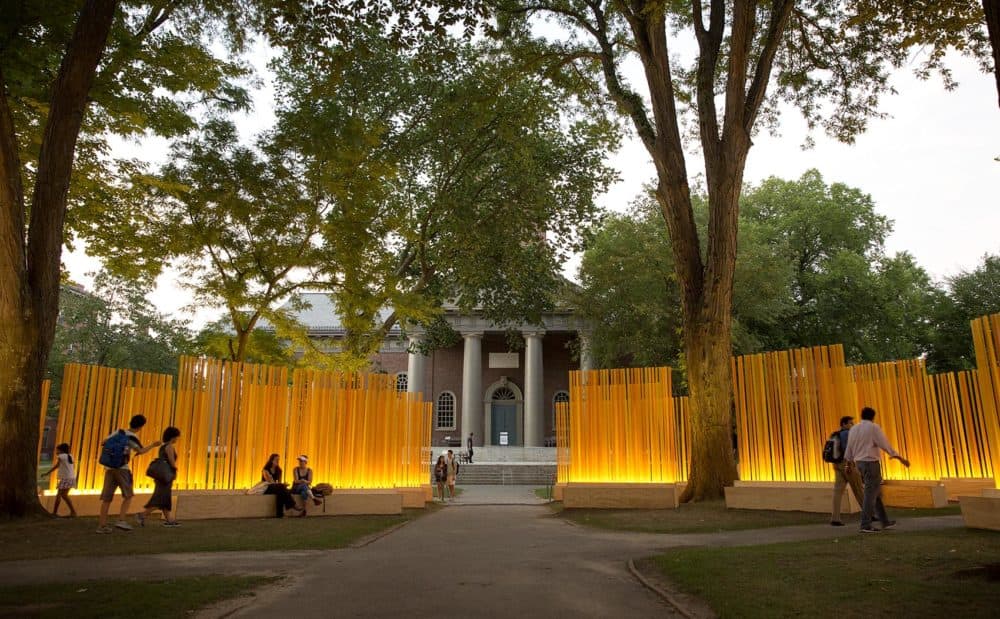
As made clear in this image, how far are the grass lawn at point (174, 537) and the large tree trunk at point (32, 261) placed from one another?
92 cm

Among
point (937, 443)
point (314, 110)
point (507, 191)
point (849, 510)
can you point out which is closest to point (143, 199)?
point (314, 110)

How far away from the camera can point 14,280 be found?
9.56 metres

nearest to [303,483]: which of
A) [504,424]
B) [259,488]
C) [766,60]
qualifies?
[259,488]

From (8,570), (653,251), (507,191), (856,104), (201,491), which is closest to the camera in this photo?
(8,570)

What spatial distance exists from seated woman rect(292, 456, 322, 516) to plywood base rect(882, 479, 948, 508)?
30.5ft

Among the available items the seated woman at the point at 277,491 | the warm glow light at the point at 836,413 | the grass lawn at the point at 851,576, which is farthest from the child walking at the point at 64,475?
the warm glow light at the point at 836,413

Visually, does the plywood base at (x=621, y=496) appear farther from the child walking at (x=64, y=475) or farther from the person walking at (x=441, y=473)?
the child walking at (x=64, y=475)

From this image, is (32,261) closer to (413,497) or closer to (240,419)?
(240,419)

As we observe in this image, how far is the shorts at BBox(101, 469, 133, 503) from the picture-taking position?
30.5 ft

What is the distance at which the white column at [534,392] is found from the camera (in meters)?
37.1

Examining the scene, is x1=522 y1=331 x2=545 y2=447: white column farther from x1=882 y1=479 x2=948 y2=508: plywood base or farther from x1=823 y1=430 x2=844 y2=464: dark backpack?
x1=823 y1=430 x2=844 y2=464: dark backpack

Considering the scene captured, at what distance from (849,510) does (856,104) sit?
883 centimetres

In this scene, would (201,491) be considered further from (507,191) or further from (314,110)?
(507,191)

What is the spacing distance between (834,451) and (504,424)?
1353 inches
